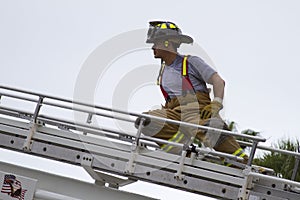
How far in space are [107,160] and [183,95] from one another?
1.20 meters

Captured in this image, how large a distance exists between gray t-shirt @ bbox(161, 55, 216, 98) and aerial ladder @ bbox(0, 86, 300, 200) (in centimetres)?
65

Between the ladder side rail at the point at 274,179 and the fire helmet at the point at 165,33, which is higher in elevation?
the fire helmet at the point at 165,33

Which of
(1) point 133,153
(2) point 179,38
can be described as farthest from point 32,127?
(2) point 179,38

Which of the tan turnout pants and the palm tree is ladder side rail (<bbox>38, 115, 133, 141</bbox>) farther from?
the palm tree

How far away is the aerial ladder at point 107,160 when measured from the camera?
8.48 meters

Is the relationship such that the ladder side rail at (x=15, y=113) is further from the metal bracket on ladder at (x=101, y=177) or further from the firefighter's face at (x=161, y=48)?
the firefighter's face at (x=161, y=48)

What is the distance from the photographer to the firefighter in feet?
29.8

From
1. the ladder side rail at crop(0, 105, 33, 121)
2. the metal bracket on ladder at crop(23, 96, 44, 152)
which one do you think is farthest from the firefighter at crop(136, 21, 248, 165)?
the ladder side rail at crop(0, 105, 33, 121)

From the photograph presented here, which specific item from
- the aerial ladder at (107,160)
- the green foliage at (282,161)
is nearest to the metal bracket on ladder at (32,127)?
the aerial ladder at (107,160)

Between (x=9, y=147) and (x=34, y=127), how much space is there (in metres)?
0.41

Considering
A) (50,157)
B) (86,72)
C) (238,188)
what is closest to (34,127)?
(50,157)

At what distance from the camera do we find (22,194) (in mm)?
9039

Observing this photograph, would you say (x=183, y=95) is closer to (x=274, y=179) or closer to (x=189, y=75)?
(x=189, y=75)

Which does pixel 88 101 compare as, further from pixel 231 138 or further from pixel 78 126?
pixel 231 138
